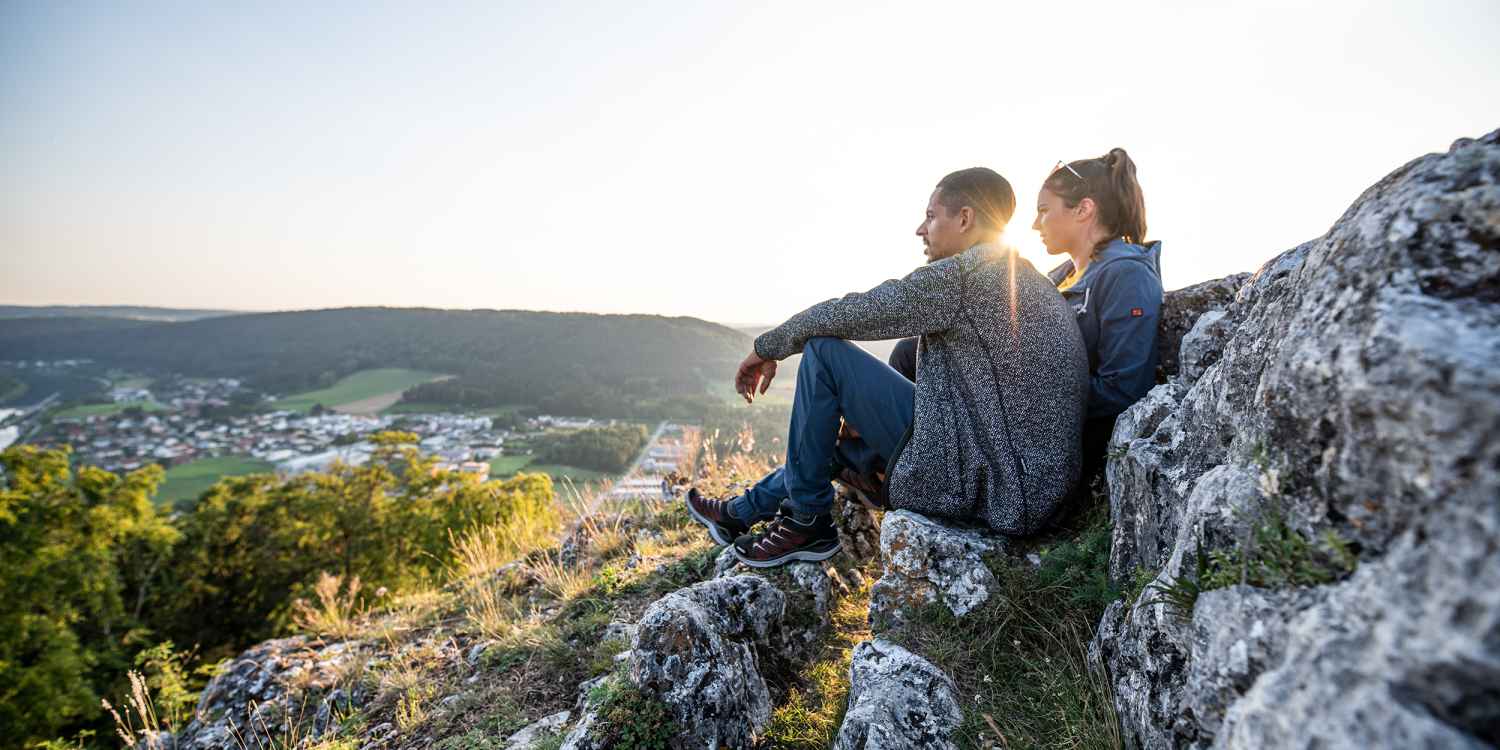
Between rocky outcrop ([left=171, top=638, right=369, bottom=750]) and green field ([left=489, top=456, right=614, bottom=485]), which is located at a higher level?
rocky outcrop ([left=171, top=638, right=369, bottom=750])

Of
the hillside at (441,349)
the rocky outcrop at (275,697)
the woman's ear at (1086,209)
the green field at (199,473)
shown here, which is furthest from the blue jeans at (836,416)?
the hillside at (441,349)

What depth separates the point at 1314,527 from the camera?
1.25 meters

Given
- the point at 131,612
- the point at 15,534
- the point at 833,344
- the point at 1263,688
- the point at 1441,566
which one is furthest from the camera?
the point at 131,612

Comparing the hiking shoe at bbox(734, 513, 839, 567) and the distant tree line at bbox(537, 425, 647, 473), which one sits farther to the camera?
the distant tree line at bbox(537, 425, 647, 473)

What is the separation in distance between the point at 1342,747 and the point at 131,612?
26.5 metres

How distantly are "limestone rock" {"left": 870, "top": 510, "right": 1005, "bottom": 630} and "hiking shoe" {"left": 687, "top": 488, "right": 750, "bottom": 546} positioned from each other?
126 cm

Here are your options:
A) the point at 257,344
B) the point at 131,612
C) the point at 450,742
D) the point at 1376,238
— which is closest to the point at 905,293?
the point at 1376,238

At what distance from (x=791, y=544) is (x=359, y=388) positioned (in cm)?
8342

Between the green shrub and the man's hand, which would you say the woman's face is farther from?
the man's hand

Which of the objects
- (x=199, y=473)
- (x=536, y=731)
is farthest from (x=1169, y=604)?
(x=199, y=473)

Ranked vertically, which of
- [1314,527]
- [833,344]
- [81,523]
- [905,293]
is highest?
[905,293]

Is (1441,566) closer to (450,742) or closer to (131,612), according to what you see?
(450,742)

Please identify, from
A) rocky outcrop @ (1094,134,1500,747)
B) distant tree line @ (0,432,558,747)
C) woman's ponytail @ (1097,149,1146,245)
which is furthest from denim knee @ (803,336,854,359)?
distant tree line @ (0,432,558,747)

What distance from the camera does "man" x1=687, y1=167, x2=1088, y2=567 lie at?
2.72m
